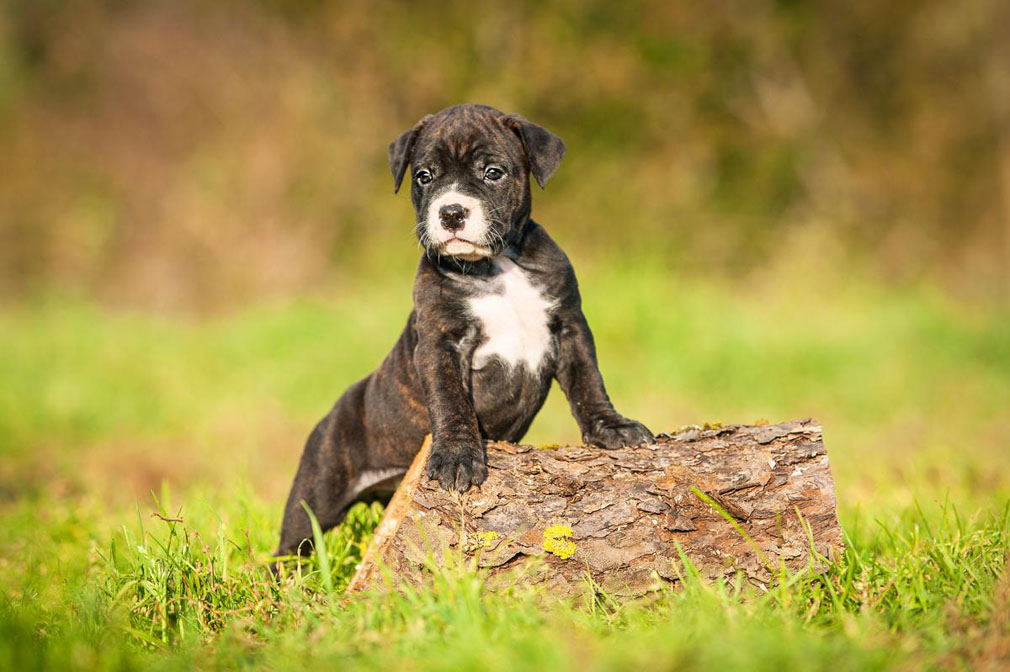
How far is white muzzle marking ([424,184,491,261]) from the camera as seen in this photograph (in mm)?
3850

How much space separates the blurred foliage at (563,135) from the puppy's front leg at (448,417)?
8.15 meters

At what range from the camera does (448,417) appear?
146 inches

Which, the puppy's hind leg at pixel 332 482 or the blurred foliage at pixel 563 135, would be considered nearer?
the puppy's hind leg at pixel 332 482

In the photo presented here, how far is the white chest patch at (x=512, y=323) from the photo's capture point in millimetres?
4031

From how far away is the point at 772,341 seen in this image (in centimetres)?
1026

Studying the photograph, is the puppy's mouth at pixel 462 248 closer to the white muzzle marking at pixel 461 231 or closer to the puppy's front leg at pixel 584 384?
the white muzzle marking at pixel 461 231

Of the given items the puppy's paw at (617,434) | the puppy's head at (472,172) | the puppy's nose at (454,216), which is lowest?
the puppy's paw at (617,434)

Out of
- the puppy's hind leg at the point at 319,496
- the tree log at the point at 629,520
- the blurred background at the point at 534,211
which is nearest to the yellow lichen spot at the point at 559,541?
the tree log at the point at 629,520

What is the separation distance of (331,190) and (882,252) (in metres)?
9.12

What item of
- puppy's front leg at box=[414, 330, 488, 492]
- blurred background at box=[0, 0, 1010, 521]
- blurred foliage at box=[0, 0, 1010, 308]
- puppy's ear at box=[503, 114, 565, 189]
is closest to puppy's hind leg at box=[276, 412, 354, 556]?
puppy's front leg at box=[414, 330, 488, 492]

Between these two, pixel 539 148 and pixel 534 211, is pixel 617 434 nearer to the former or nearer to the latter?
pixel 539 148

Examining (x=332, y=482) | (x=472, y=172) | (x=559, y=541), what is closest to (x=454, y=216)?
(x=472, y=172)

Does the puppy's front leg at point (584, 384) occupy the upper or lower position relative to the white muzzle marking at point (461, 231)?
lower

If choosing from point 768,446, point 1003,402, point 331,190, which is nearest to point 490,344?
point 768,446
